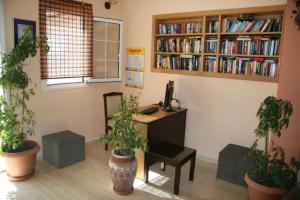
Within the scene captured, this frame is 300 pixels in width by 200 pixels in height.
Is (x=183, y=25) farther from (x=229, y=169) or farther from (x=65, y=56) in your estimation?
(x=229, y=169)

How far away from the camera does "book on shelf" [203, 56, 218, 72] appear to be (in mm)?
3680

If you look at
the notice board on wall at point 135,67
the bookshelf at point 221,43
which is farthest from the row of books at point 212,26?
the notice board on wall at point 135,67

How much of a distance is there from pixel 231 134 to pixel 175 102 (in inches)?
39.6

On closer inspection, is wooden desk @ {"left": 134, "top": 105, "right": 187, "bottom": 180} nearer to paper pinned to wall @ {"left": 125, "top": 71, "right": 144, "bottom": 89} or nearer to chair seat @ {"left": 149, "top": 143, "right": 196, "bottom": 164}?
chair seat @ {"left": 149, "top": 143, "right": 196, "bottom": 164}

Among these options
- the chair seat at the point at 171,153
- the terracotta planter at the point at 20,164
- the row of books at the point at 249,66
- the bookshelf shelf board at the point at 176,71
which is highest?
the row of books at the point at 249,66

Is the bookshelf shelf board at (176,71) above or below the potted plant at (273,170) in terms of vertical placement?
above

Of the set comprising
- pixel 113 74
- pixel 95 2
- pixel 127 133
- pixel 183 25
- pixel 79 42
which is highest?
pixel 95 2

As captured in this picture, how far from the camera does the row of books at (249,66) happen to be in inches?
129

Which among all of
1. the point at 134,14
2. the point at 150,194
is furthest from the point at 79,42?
the point at 150,194

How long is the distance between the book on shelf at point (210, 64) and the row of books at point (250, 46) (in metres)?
0.18

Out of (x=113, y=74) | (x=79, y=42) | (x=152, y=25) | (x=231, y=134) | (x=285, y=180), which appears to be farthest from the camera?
(x=113, y=74)

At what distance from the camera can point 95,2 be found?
13.4 ft

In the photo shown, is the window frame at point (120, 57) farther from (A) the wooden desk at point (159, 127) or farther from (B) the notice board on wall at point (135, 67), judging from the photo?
(A) the wooden desk at point (159, 127)

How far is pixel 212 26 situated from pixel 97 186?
8.66ft
